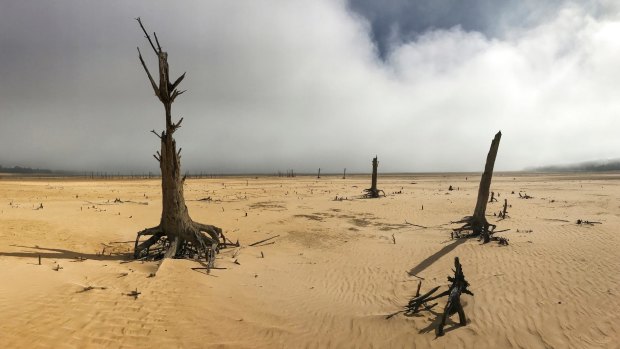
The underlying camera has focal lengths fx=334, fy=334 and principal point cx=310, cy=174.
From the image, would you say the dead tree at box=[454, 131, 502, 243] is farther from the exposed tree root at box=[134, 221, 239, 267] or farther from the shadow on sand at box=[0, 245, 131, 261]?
the shadow on sand at box=[0, 245, 131, 261]

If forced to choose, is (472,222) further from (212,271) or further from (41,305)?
(41,305)

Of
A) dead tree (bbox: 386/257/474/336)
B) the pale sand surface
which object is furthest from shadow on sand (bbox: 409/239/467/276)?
dead tree (bbox: 386/257/474/336)

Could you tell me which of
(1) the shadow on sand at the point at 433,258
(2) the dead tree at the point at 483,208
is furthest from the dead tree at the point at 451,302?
(2) the dead tree at the point at 483,208

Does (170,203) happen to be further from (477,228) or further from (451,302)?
(477,228)

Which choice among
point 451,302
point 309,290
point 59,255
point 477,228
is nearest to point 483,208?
point 477,228

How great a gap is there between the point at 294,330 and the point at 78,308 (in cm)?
396

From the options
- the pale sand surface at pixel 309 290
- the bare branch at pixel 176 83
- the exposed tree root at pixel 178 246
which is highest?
the bare branch at pixel 176 83

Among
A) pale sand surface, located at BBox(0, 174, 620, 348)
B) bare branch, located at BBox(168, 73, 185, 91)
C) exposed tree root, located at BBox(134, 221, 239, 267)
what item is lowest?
pale sand surface, located at BBox(0, 174, 620, 348)

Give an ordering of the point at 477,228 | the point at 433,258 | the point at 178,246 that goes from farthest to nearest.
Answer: the point at 477,228 → the point at 433,258 → the point at 178,246

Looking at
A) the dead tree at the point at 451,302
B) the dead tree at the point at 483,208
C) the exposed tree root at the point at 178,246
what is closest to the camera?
the dead tree at the point at 451,302

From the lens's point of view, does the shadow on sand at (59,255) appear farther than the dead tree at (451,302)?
Yes

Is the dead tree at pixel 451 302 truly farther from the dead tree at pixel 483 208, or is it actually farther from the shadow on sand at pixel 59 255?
the shadow on sand at pixel 59 255

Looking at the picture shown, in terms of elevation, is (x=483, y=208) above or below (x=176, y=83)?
below

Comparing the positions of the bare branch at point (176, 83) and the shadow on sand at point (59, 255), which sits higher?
the bare branch at point (176, 83)
